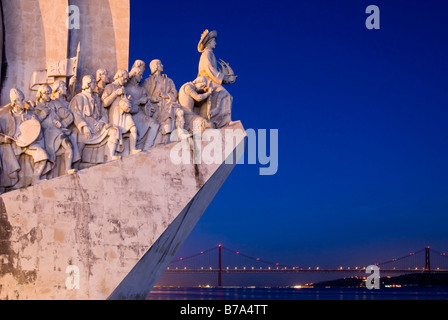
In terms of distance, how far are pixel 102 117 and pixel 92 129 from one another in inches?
11.9

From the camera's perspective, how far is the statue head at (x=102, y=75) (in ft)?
38.0

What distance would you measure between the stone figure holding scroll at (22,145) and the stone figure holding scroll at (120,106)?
1.14 m

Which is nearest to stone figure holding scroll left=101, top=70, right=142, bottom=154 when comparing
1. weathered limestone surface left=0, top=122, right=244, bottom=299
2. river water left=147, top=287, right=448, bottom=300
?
weathered limestone surface left=0, top=122, right=244, bottom=299

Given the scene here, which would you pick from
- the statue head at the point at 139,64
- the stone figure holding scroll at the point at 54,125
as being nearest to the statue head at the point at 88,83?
the stone figure holding scroll at the point at 54,125

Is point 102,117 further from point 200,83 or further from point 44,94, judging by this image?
point 200,83

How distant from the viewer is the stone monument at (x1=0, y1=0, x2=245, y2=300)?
32.3 feet

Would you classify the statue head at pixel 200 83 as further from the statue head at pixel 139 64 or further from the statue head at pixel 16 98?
the statue head at pixel 16 98

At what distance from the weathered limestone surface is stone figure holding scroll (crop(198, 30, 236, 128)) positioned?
130cm

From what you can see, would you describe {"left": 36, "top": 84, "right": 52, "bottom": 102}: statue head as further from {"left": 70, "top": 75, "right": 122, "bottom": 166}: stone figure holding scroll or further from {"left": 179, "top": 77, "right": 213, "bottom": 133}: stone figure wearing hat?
{"left": 179, "top": 77, "right": 213, "bottom": 133}: stone figure wearing hat

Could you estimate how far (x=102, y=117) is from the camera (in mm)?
11297

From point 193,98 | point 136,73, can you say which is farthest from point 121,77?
point 193,98
